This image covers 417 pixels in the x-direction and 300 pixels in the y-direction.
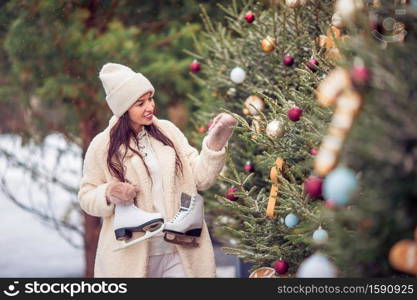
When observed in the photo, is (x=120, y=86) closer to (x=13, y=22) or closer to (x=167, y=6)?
(x=13, y=22)

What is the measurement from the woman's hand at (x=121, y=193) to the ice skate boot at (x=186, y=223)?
0.76 ft

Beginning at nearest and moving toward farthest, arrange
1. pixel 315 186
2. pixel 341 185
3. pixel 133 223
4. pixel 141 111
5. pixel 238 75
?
pixel 341 185, pixel 315 186, pixel 133 223, pixel 141 111, pixel 238 75

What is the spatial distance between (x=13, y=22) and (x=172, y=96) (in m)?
1.69

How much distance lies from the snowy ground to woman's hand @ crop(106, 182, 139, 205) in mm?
3852

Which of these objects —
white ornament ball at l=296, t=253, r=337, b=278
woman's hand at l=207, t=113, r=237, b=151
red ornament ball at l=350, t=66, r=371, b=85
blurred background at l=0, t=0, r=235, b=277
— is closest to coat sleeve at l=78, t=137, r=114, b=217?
woman's hand at l=207, t=113, r=237, b=151

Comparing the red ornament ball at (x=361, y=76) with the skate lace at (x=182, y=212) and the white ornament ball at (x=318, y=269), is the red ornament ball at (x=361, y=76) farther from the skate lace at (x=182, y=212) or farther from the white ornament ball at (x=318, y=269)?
the skate lace at (x=182, y=212)

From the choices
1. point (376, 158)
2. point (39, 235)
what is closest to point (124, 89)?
point (376, 158)

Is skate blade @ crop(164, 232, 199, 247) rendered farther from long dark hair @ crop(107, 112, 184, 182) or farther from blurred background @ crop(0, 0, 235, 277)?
blurred background @ crop(0, 0, 235, 277)

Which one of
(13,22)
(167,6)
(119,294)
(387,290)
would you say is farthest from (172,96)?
(387,290)

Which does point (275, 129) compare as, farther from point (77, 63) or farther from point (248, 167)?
point (77, 63)

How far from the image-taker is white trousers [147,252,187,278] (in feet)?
12.5

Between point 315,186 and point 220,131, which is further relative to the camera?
point 220,131

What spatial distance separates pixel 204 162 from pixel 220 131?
213 mm

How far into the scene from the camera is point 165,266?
151 inches
